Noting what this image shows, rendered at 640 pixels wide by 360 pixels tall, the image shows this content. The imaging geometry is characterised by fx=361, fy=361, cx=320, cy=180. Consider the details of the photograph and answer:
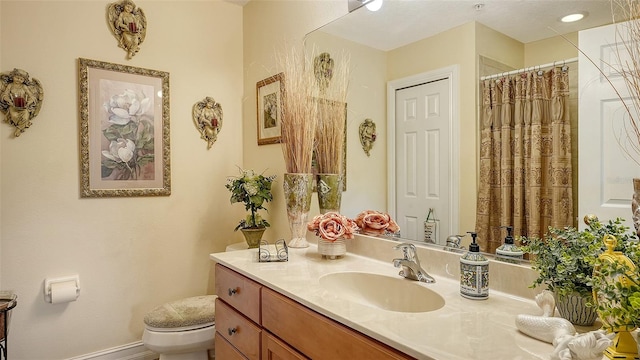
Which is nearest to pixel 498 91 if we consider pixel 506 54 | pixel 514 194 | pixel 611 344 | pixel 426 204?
pixel 506 54

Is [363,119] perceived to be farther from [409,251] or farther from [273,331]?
[273,331]

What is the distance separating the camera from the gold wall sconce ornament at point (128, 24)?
217cm

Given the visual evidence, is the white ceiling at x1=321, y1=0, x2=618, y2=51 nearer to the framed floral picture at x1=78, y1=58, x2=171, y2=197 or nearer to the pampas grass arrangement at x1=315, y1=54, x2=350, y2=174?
the pampas grass arrangement at x1=315, y1=54, x2=350, y2=174

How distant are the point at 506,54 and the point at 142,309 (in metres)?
2.42

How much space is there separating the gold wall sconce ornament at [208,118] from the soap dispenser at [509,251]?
1.98m

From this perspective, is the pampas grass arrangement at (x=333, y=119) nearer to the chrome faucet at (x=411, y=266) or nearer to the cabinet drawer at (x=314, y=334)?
the chrome faucet at (x=411, y=266)

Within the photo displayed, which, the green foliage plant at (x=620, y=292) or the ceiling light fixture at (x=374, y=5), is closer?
the green foliage plant at (x=620, y=292)

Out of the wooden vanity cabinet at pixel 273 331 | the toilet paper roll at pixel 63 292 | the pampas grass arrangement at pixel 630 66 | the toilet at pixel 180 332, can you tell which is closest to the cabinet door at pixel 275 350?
the wooden vanity cabinet at pixel 273 331

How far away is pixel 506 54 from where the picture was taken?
118cm

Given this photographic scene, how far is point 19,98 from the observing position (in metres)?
1.88

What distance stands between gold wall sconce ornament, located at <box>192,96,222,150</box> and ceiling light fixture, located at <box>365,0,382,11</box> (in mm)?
1323

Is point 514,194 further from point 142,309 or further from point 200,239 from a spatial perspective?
point 142,309

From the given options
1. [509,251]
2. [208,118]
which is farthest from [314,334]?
[208,118]

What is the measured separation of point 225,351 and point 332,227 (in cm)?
72
